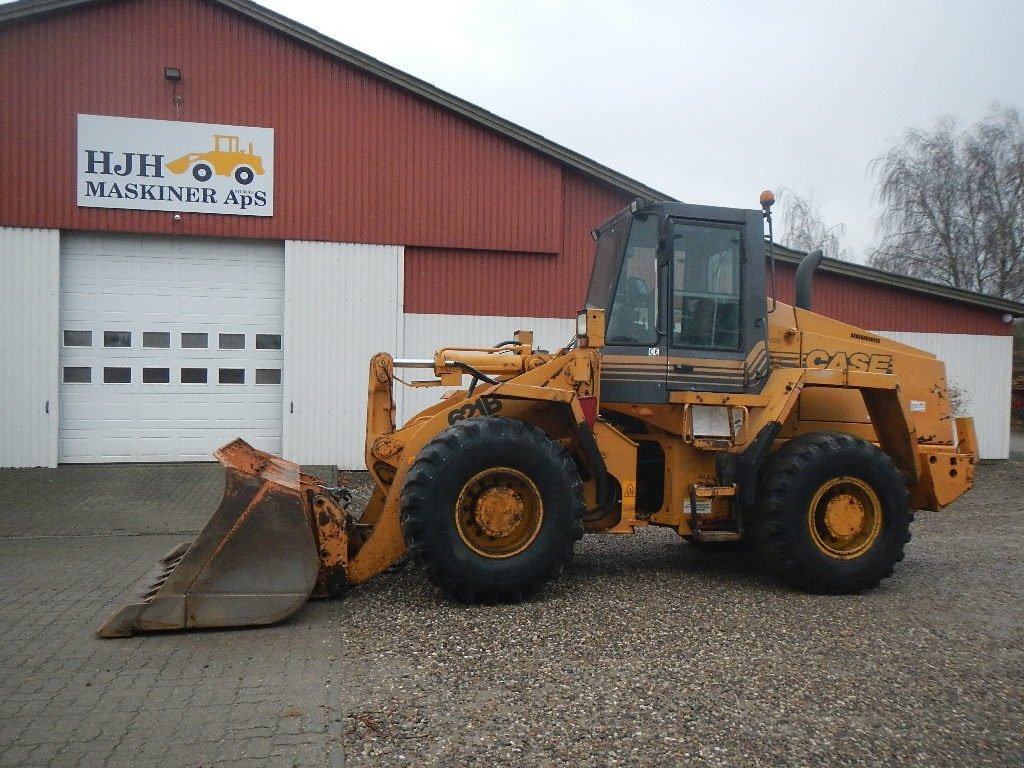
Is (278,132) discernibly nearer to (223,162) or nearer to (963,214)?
(223,162)

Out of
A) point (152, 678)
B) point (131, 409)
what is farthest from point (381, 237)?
point (152, 678)

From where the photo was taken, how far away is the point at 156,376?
13.1m

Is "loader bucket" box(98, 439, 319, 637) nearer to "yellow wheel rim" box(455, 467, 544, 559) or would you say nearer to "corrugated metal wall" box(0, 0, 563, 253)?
"yellow wheel rim" box(455, 467, 544, 559)

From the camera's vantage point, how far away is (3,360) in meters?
12.5

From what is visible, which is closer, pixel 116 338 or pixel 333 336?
pixel 116 338

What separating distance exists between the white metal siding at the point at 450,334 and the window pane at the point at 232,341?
2.50m

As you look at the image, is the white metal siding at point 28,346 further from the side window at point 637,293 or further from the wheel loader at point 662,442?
the side window at point 637,293

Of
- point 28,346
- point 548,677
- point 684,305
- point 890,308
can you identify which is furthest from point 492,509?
point 890,308

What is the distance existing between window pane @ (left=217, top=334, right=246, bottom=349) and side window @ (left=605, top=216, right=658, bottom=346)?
8.21 m

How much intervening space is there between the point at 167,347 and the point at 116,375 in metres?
0.84

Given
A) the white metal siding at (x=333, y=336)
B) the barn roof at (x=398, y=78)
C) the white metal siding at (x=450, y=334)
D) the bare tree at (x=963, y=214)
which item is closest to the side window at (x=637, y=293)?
the white metal siding at (x=450, y=334)

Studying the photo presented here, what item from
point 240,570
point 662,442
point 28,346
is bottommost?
point 240,570

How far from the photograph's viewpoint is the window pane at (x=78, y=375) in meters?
12.9

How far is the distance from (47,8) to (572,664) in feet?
40.9
